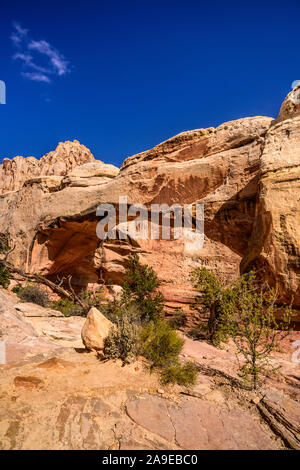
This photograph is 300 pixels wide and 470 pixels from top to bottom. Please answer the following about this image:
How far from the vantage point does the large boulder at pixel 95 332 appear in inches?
169

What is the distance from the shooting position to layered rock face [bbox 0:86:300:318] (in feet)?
21.8

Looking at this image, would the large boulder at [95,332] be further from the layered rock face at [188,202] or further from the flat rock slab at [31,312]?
the layered rock face at [188,202]

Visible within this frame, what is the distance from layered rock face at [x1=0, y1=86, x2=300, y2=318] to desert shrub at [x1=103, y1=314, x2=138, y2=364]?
4583mm

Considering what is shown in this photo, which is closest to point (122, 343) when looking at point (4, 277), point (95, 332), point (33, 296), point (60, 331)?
point (95, 332)

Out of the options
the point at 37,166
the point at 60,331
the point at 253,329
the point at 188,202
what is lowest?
the point at 60,331

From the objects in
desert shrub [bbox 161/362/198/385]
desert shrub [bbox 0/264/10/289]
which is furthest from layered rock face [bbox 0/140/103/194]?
desert shrub [bbox 161/362/198/385]

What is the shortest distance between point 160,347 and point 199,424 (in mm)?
1674

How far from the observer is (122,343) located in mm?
4031

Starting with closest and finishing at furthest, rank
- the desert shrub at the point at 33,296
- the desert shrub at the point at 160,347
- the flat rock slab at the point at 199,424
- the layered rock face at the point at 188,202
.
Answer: the flat rock slab at the point at 199,424, the desert shrub at the point at 160,347, the layered rock face at the point at 188,202, the desert shrub at the point at 33,296

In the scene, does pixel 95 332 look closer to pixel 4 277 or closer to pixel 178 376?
pixel 178 376

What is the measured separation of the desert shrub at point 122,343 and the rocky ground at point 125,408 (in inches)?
6.3

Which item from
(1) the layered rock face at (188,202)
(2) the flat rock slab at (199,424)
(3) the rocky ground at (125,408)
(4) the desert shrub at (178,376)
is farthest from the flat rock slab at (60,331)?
(1) the layered rock face at (188,202)
